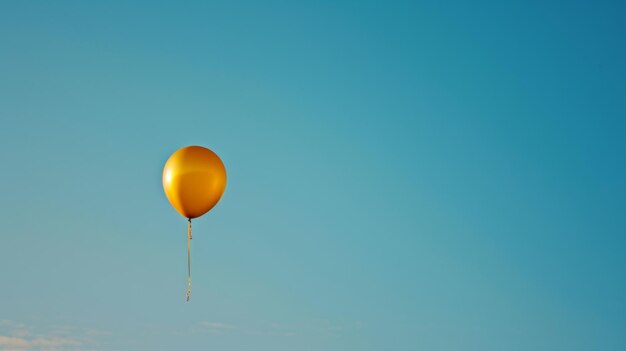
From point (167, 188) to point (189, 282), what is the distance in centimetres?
218

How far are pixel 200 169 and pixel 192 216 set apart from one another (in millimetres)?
1135

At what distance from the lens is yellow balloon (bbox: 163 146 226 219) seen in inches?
1120

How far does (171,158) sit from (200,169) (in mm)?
788

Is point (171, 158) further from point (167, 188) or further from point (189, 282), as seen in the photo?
point (189, 282)

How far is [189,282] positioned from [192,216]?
1.50 metres

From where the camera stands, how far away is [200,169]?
28.5m

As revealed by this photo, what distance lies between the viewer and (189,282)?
2911cm

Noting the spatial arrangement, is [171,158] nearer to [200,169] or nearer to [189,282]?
[200,169]

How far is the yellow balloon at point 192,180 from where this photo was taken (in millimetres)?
28453

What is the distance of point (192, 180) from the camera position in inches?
1120

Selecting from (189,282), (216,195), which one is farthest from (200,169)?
(189,282)

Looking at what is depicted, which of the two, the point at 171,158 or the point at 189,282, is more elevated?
the point at 171,158

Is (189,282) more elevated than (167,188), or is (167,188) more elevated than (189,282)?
(167,188)

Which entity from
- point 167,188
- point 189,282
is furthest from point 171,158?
point 189,282
